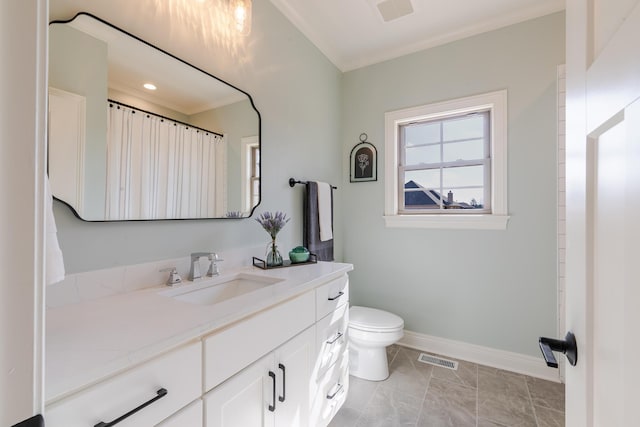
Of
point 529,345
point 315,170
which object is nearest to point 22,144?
point 315,170

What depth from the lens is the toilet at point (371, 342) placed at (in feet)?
6.14

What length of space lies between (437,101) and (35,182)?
253 centimetres

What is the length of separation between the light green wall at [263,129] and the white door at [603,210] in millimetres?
1374

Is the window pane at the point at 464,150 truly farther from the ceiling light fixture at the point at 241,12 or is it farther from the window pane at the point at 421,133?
the ceiling light fixture at the point at 241,12

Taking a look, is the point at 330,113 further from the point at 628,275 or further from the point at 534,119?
the point at 628,275

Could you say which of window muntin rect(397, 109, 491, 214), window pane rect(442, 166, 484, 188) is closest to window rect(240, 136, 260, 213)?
window muntin rect(397, 109, 491, 214)

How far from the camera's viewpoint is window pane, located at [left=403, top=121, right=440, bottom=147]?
2.39 m

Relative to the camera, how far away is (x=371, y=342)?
189cm

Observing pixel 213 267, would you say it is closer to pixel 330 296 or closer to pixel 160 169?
pixel 160 169

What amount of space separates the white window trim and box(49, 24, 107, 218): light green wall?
2.04 metres

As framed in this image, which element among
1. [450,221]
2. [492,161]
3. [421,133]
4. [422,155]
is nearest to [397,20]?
[421,133]

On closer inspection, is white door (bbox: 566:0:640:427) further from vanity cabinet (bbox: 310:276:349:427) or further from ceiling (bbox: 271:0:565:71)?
ceiling (bbox: 271:0:565:71)

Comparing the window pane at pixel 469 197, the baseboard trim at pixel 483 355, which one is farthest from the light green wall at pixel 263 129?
the baseboard trim at pixel 483 355

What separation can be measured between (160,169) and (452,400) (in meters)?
2.11
